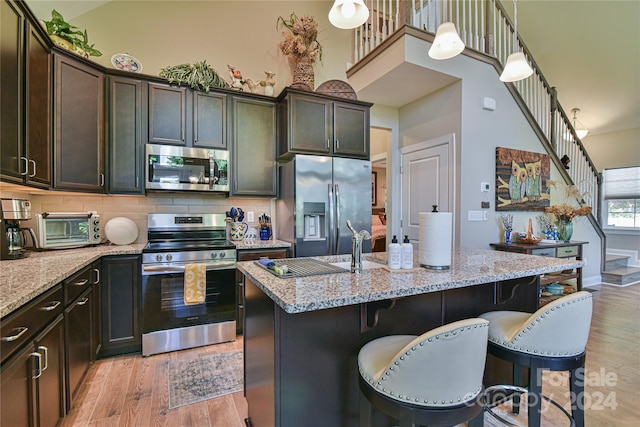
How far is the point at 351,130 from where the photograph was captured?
3.45 metres

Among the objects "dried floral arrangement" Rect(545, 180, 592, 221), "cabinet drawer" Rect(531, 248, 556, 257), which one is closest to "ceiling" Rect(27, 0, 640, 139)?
"dried floral arrangement" Rect(545, 180, 592, 221)

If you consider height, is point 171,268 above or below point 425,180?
below

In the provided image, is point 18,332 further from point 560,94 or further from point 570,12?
point 560,94

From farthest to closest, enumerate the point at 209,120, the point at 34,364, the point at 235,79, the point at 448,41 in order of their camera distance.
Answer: the point at 235,79
the point at 209,120
the point at 448,41
the point at 34,364

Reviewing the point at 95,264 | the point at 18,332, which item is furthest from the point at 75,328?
the point at 18,332

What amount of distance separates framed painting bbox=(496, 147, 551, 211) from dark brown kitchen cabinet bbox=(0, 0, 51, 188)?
4518 millimetres

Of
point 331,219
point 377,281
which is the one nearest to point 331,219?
point 331,219

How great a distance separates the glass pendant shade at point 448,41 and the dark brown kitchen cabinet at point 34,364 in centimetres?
281

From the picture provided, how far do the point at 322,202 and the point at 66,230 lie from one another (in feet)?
7.32

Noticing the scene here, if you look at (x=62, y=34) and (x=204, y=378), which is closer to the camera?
(x=204, y=378)

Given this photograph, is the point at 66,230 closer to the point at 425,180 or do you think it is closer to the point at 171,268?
the point at 171,268

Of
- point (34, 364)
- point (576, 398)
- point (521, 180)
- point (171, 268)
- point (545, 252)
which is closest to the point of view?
point (34, 364)

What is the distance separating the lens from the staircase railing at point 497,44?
3.54 meters

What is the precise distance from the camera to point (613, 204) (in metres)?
6.40
